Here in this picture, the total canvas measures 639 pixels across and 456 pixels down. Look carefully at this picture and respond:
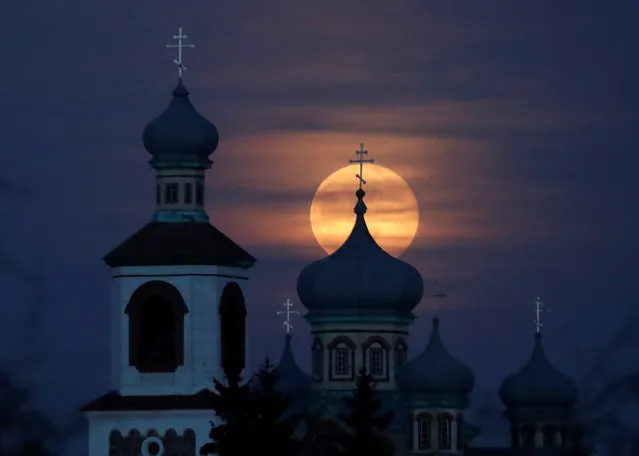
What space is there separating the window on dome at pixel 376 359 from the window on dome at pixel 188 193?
924 centimetres

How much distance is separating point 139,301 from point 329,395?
908 centimetres

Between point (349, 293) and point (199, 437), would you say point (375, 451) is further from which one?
point (349, 293)

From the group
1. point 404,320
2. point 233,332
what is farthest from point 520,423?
point 233,332

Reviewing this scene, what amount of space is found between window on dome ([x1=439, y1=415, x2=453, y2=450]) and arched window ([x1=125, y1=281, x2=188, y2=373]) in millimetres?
9115

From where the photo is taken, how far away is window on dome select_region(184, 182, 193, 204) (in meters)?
96.8

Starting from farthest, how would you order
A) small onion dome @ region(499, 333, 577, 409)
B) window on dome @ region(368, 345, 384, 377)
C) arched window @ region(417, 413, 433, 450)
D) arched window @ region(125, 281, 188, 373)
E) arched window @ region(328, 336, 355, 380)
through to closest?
small onion dome @ region(499, 333, 577, 409) < arched window @ region(328, 336, 355, 380) < window on dome @ region(368, 345, 384, 377) < arched window @ region(417, 413, 433, 450) < arched window @ region(125, 281, 188, 373)

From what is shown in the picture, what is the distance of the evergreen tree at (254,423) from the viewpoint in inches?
3246

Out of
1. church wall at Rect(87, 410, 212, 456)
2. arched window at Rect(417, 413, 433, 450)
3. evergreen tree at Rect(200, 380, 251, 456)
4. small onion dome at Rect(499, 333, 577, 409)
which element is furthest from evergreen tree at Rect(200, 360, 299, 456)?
small onion dome at Rect(499, 333, 577, 409)

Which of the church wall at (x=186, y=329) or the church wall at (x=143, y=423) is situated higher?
the church wall at (x=186, y=329)

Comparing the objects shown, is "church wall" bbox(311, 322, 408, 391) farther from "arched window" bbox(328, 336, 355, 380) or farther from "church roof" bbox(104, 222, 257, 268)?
"church roof" bbox(104, 222, 257, 268)

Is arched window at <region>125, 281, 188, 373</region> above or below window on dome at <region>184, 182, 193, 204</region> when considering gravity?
below

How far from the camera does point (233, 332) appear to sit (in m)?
96.7

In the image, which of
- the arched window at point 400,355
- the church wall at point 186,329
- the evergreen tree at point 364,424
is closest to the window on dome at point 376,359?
the arched window at point 400,355

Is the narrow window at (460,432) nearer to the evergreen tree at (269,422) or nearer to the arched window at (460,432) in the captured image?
the arched window at (460,432)
